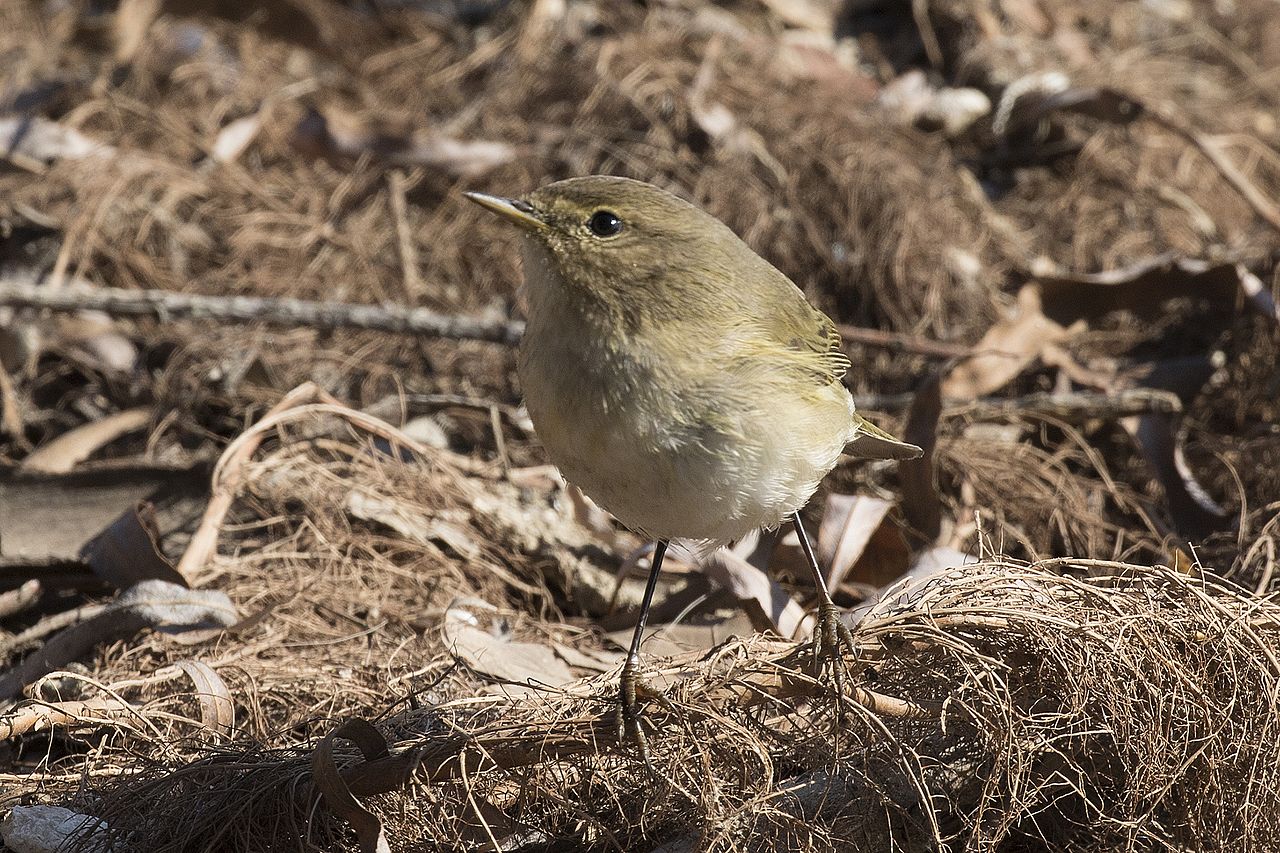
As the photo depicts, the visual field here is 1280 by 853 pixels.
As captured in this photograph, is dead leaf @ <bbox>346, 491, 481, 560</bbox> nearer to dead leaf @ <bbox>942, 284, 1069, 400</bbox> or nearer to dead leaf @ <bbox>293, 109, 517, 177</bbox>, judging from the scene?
dead leaf @ <bbox>942, 284, 1069, 400</bbox>

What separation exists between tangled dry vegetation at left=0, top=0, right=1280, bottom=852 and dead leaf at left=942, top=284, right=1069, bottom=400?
21 mm

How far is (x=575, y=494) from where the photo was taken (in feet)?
15.2

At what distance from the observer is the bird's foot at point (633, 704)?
306 centimetres

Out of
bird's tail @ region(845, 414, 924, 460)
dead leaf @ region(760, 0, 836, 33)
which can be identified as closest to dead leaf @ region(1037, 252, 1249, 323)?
bird's tail @ region(845, 414, 924, 460)

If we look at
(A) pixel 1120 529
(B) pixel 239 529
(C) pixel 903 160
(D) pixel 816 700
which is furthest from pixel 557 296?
(C) pixel 903 160

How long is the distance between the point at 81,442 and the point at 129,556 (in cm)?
107

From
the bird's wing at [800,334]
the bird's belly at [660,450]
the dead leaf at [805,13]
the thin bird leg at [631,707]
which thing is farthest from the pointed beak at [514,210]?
the dead leaf at [805,13]

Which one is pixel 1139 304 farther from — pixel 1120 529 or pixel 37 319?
pixel 37 319

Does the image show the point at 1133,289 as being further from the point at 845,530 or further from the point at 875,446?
the point at 875,446

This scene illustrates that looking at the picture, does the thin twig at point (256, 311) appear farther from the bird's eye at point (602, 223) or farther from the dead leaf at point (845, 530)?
the bird's eye at point (602, 223)

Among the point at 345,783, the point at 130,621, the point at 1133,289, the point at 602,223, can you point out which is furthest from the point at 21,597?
the point at 1133,289

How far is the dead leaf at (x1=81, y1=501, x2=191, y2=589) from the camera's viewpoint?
4043 mm

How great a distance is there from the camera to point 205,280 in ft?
19.4

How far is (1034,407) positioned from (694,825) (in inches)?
106
